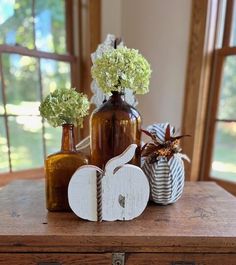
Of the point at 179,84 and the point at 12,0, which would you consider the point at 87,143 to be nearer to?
the point at 179,84

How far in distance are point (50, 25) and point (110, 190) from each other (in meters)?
1.21

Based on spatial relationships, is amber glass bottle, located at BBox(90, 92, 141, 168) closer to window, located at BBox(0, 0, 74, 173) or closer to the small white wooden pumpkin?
the small white wooden pumpkin

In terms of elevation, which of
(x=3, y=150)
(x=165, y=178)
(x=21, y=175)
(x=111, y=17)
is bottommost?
(x=21, y=175)

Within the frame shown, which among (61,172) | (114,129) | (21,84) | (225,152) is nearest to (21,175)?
(21,84)

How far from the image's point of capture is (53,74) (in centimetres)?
154

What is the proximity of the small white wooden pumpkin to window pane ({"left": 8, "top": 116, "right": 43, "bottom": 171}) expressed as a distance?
2.86 feet

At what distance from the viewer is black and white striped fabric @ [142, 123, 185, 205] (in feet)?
2.44

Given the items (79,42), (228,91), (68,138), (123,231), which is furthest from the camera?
(79,42)

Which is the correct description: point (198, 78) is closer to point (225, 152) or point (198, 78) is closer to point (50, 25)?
point (225, 152)

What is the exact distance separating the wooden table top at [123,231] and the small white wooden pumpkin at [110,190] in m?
0.03

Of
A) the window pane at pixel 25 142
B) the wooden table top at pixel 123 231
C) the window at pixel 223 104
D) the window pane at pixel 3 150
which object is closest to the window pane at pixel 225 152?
the window at pixel 223 104

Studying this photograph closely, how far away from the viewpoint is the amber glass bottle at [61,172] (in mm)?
741

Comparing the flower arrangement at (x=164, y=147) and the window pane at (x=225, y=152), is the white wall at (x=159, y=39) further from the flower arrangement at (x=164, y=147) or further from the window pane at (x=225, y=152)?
the flower arrangement at (x=164, y=147)

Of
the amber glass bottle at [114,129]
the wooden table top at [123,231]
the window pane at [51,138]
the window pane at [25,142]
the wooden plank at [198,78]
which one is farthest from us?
the window pane at [51,138]
